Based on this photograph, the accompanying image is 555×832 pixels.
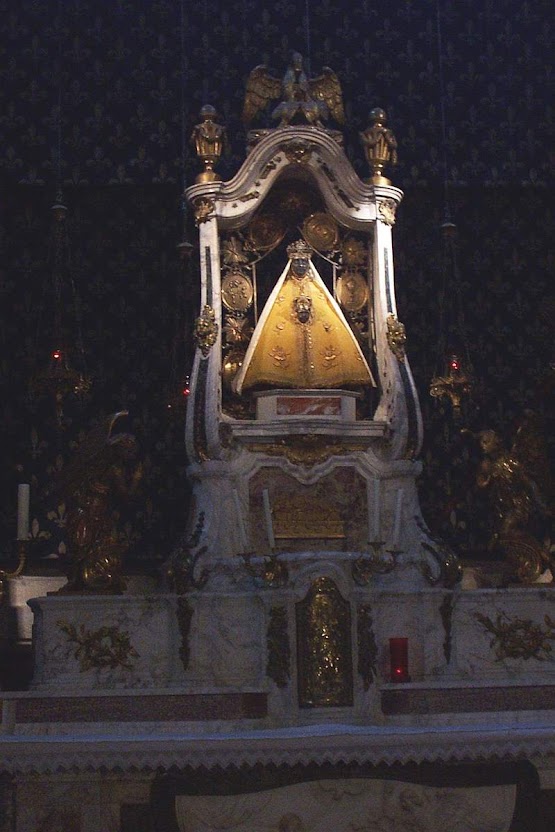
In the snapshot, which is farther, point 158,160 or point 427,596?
point 158,160

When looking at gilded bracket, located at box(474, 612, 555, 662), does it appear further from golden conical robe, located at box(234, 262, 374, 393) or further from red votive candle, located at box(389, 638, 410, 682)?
golden conical robe, located at box(234, 262, 374, 393)

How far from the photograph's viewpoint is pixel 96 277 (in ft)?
37.4


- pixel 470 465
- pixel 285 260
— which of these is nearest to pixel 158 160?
pixel 285 260

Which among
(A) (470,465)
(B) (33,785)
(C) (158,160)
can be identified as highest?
(C) (158,160)

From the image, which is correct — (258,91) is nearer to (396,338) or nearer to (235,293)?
(235,293)

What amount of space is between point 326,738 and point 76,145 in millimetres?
5975

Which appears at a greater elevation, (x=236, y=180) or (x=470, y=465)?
(x=236, y=180)

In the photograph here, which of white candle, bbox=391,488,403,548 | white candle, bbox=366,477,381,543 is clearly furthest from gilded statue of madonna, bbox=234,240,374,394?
white candle, bbox=391,488,403,548

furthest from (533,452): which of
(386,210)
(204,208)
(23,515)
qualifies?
(23,515)

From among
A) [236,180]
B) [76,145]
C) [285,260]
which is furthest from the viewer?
[76,145]

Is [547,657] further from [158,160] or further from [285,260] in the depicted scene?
[158,160]

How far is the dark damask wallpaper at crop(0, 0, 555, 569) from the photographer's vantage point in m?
11.2

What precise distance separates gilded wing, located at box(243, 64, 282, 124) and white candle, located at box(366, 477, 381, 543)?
9.33ft

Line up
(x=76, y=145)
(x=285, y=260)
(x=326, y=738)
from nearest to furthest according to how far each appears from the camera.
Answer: (x=326, y=738) → (x=285, y=260) → (x=76, y=145)
